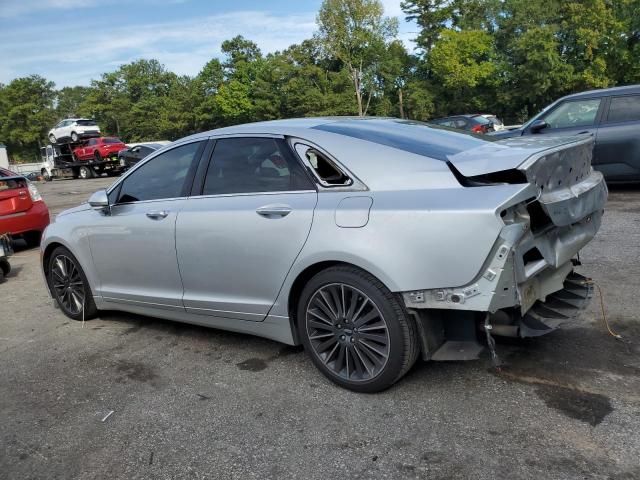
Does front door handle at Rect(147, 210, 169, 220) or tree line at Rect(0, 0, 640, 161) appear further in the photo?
tree line at Rect(0, 0, 640, 161)

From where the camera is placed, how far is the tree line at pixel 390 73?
49.3 m

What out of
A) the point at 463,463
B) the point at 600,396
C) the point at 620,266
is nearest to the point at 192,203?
the point at 463,463

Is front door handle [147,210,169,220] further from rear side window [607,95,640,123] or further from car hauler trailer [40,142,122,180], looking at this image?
car hauler trailer [40,142,122,180]

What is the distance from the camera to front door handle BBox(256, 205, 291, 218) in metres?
3.29

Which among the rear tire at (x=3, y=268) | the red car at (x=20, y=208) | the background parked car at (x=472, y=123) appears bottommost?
the rear tire at (x=3, y=268)

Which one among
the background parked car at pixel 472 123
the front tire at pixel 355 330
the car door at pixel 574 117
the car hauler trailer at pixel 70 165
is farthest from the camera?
the car hauler trailer at pixel 70 165

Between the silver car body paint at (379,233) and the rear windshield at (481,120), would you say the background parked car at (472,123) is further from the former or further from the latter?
the silver car body paint at (379,233)

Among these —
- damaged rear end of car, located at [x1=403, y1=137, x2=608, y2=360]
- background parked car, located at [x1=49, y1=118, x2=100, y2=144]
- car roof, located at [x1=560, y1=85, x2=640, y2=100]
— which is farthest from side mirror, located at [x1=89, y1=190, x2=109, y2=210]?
background parked car, located at [x1=49, y1=118, x2=100, y2=144]

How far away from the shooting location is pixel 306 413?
300 cm

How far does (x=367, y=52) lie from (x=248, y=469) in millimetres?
63296

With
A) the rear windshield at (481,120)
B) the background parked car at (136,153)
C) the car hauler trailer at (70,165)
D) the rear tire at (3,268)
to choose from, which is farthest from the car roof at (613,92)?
the car hauler trailer at (70,165)

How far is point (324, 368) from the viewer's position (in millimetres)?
3281

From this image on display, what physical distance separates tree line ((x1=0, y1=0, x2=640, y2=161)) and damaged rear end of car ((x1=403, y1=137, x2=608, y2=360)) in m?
51.8

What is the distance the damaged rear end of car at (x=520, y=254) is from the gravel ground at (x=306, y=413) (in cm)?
35
